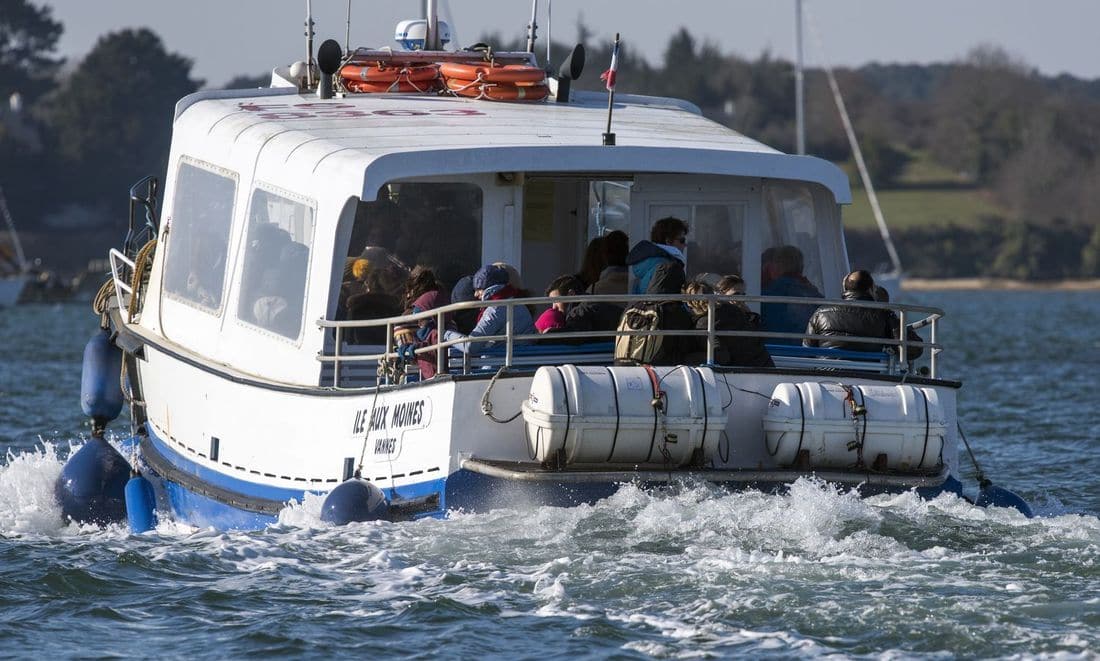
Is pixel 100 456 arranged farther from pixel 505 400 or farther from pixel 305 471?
pixel 505 400

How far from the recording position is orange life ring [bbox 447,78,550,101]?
47.8 feet

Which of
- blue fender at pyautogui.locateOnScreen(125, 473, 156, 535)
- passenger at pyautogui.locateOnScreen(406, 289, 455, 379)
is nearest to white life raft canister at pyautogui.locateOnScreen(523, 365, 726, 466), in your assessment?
passenger at pyautogui.locateOnScreen(406, 289, 455, 379)

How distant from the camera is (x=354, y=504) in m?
10.8

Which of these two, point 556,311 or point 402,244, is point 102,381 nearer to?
point 402,244

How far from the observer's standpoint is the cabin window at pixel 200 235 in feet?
43.7

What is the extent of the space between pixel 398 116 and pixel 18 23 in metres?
107

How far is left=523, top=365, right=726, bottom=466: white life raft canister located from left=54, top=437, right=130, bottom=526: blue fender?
3.63 metres

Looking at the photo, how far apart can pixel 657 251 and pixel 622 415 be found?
1869 mm

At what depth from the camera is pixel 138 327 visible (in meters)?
14.7

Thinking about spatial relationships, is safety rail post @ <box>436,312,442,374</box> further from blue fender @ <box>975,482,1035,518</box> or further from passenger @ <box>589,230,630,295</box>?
blue fender @ <box>975,482,1035,518</box>

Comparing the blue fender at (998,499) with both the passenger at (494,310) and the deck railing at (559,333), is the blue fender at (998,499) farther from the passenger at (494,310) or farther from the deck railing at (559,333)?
the passenger at (494,310)

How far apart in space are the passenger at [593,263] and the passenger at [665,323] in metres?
1.14

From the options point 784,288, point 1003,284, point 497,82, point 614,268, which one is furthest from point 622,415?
point 1003,284

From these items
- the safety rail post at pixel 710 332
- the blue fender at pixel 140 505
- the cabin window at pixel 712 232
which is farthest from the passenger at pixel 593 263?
the blue fender at pixel 140 505
